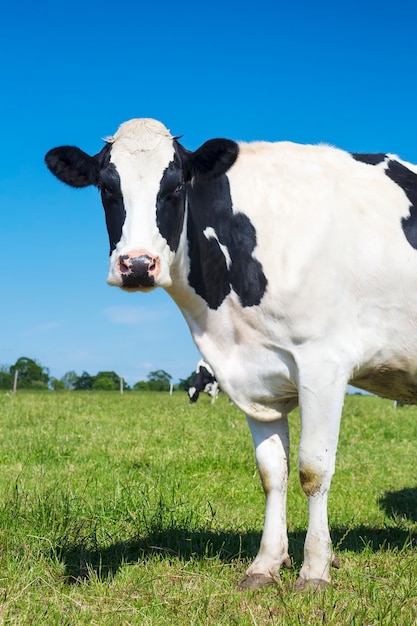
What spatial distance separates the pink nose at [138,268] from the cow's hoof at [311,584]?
2434 millimetres

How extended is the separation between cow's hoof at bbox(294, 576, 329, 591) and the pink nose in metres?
2.43

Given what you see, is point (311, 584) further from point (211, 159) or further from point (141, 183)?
point (211, 159)

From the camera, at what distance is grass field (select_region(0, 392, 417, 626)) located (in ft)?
15.7

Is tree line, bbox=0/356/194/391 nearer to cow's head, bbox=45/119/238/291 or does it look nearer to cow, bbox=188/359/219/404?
cow, bbox=188/359/219/404

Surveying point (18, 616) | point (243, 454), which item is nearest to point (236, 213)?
point (18, 616)

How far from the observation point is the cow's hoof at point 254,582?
533 cm

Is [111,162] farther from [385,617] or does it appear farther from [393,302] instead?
[385,617]

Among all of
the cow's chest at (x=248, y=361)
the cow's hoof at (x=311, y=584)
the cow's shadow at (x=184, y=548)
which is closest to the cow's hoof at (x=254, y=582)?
the cow's hoof at (x=311, y=584)

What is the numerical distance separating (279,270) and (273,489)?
5.96 feet

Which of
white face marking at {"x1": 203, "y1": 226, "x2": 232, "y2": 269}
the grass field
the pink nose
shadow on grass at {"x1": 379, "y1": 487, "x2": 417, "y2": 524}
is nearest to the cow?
the grass field

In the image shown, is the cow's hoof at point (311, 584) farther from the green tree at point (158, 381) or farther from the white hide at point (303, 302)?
the green tree at point (158, 381)

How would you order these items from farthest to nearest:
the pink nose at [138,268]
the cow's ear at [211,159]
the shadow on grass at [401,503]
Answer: the shadow on grass at [401,503]
the cow's ear at [211,159]
the pink nose at [138,268]

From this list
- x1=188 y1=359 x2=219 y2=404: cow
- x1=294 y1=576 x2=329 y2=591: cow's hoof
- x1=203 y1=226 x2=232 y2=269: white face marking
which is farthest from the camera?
x1=188 y1=359 x2=219 y2=404: cow

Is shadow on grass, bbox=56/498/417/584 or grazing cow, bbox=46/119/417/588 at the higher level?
grazing cow, bbox=46/119/417/588
